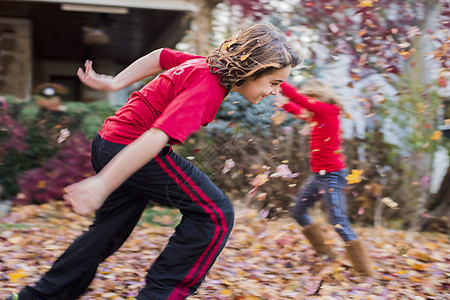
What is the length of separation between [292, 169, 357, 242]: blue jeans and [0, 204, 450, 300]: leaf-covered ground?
0.35 metres

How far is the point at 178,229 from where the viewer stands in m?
2.15

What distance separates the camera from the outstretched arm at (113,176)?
5.66 feet

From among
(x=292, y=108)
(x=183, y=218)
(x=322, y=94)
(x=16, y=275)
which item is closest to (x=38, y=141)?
(x=16, y=275)

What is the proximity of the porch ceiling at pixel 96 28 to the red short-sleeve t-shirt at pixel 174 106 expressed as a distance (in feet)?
19.7

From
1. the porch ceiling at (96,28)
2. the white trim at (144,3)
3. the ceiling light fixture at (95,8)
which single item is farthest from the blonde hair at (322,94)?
the ceiling light fixture at (95,8)

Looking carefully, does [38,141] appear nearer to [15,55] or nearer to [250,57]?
[250,57]

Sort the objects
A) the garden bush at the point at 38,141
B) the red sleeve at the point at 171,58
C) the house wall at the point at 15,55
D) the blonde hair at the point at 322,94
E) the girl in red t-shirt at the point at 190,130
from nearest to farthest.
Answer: the girl in red t-shirt at the point at 190,130 < the red sleeve at the point at 171,58 < the blonde hair at the point at 322,94 < the garden bush at the point at 38,141 < the house wall at the point at 15,55

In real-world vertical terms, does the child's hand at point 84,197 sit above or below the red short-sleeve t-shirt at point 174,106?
below

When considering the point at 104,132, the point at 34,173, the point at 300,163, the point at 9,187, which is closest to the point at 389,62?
the point at 300,163

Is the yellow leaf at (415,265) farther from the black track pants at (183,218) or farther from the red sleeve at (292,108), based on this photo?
the black track pants at (183,218)

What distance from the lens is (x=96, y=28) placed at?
9.49m

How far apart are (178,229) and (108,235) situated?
0.45 meters

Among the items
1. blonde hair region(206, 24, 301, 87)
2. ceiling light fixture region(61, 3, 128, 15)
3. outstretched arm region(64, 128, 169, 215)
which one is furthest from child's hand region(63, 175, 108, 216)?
ceiling light fixture region(61, 3, 128, 15)

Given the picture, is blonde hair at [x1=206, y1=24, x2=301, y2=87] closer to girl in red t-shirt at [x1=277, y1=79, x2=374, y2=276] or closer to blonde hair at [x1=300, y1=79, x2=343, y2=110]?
girl in red t-shirt at [x1=277, y1=79, x2=374, y2=276]
